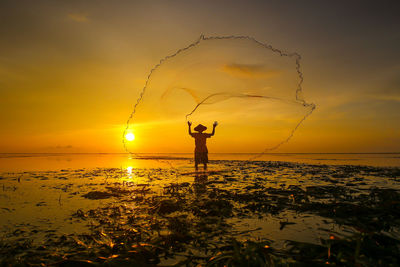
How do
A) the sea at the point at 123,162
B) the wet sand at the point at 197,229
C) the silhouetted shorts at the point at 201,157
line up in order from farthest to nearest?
the sea at the point at 123,162
the silhouetted shorts at the point at 201,157
the wet sand at the point at 197,229

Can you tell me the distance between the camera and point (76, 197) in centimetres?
895

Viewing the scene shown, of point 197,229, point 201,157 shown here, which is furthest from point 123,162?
point 197,229

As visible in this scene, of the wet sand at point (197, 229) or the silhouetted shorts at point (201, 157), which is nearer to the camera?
the wet sand at point (197, 229)

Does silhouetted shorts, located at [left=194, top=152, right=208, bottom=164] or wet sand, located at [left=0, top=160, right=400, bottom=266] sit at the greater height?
silhouetted shorts, located at [left=194, top=152, right=208, bottom=164]

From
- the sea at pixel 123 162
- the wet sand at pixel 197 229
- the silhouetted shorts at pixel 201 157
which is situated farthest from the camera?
the sea at pixel 123 162

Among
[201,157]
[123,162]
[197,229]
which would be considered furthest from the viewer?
[123,162]

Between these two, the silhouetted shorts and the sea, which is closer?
the silhouetted shorts

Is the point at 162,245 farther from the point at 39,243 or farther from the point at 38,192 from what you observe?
the point at 38,192

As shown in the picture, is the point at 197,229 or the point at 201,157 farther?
the point at 201,157

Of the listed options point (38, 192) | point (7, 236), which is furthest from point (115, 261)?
point (38, 192)

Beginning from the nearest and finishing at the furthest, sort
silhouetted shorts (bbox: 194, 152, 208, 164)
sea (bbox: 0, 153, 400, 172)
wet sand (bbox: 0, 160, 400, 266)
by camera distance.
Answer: wet sand (bbox: 0, 160, 400, 266), silhouetted shorts (bbox: 194, 152, 208, 164), sea (bbox: 0, 153, 400, 172)

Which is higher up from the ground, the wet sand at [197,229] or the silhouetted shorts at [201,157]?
the silhouetted shorts at [201,157]

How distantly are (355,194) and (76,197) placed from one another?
11315 millimetres

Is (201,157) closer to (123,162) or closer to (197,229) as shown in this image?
(197,229)
